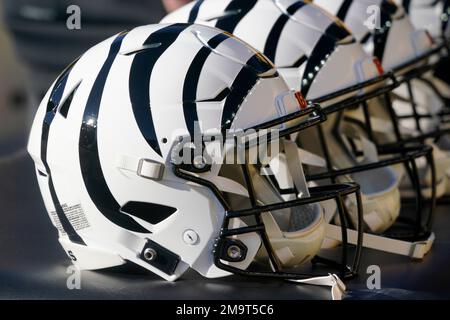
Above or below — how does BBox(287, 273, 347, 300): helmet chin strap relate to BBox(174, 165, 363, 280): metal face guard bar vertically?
below

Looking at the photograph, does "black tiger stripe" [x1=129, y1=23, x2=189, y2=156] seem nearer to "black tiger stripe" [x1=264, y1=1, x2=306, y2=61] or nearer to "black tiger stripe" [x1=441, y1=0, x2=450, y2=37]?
"black tiger stripe" [x1=264, y1=1, x2=306, y2=61]

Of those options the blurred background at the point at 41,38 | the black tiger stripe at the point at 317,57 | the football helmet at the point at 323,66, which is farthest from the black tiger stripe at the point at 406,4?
the blurred background at the point at 41,38

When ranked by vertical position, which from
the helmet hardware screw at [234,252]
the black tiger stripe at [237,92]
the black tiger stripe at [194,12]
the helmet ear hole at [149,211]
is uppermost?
the black tiger stripe at [194,12]

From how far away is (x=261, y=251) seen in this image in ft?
5.75

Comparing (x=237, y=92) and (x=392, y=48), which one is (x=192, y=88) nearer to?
(x=237, y=92)

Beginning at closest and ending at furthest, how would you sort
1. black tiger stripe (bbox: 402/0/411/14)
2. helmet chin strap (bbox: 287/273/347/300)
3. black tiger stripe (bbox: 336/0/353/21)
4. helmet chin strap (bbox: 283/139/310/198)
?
1. helmet chin strap (bbox: 287/273/347/300)
2. helmet chin strap (bbox: 283/139/310/198)
3. black tiger stripe (bbox: 336/0/353/21)
4. black tiger stripe (bbox: 402/0/411/14)

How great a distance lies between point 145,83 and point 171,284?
35 centimetres

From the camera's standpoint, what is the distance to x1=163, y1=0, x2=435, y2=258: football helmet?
1965 millimetres

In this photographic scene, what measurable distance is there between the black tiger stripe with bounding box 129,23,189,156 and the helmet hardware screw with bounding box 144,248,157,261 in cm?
17

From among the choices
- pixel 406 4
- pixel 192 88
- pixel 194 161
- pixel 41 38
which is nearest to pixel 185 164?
pixel 194 161

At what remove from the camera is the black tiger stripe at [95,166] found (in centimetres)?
168

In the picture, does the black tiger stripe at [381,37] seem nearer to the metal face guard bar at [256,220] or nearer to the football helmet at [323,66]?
the football helmet at [323,66]

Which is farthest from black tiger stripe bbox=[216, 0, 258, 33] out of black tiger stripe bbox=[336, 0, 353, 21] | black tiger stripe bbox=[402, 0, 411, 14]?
black tiger stripe bbox=[402, 0, 411, 14]

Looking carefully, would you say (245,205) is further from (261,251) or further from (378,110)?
(378,110)
